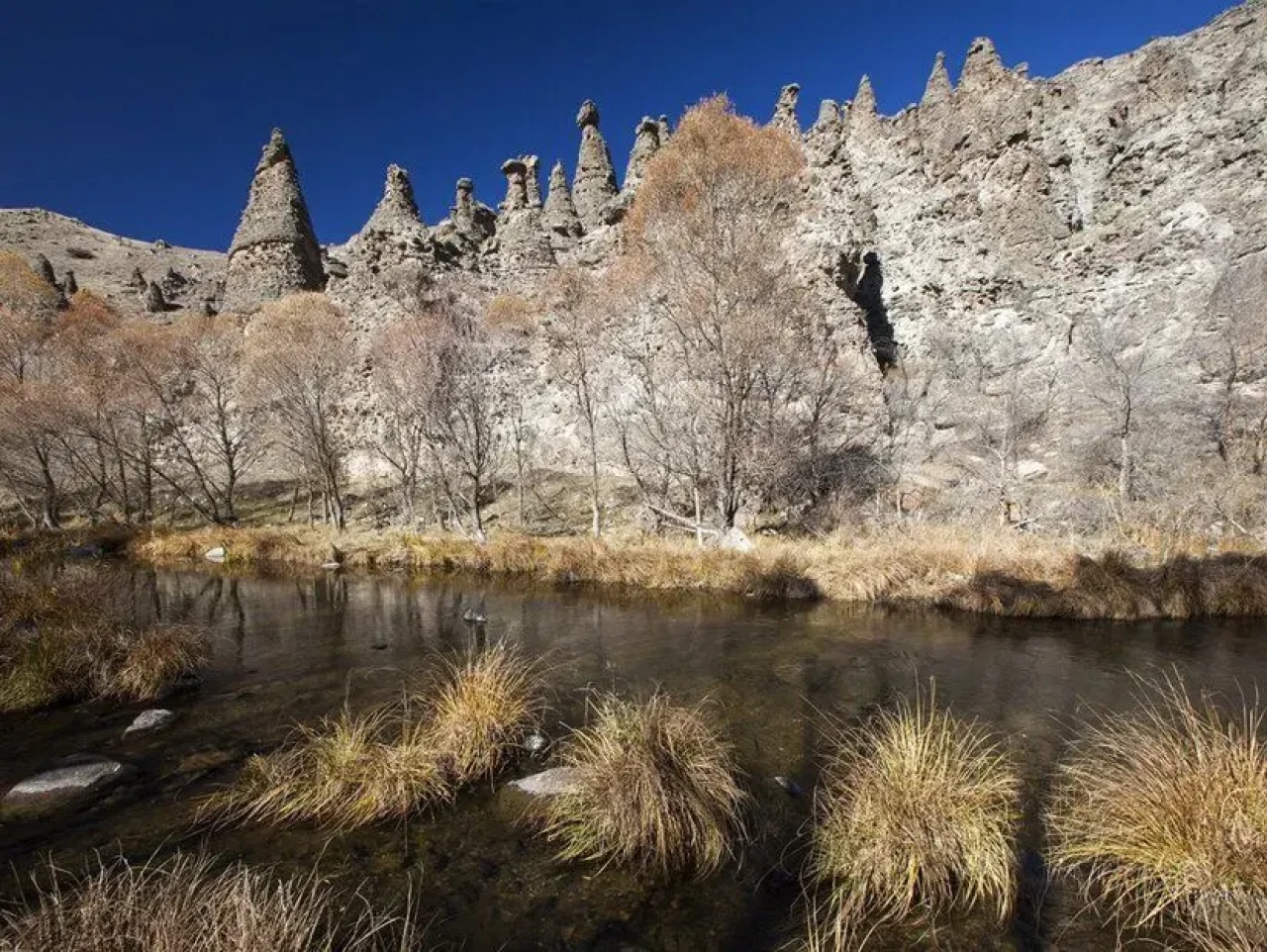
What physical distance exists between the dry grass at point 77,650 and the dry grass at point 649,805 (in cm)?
752

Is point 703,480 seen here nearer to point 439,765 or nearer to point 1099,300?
point 439,765

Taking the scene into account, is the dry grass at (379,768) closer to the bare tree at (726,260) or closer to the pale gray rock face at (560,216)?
the bare tree at (726,260)

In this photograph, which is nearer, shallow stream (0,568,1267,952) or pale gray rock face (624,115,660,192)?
shallow stream (0,568,1267,952)

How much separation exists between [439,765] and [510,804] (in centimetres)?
87

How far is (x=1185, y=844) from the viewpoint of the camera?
3.93 meters

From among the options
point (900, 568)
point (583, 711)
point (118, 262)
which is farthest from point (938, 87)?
point (118, 262)

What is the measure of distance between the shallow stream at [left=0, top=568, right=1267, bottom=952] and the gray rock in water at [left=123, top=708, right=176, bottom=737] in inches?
9.4

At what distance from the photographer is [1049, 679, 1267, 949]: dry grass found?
142 inches

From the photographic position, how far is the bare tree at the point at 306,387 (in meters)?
32.5

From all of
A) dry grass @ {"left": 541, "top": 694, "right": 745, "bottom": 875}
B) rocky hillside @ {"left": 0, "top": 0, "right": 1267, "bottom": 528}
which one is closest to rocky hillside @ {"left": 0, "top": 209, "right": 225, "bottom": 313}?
rocky hillside @ {"left": 0, "top": 0, "right": 1267, "bottom": 528}

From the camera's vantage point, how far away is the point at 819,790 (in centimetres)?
606

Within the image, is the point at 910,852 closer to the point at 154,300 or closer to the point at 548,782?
the point at 548,782

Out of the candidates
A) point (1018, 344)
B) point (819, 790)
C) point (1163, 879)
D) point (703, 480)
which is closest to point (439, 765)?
point (819, 790)

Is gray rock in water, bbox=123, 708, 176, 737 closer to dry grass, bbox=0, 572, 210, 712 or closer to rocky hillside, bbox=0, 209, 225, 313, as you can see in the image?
dry grass, bbox=0, 572, 210, 712
